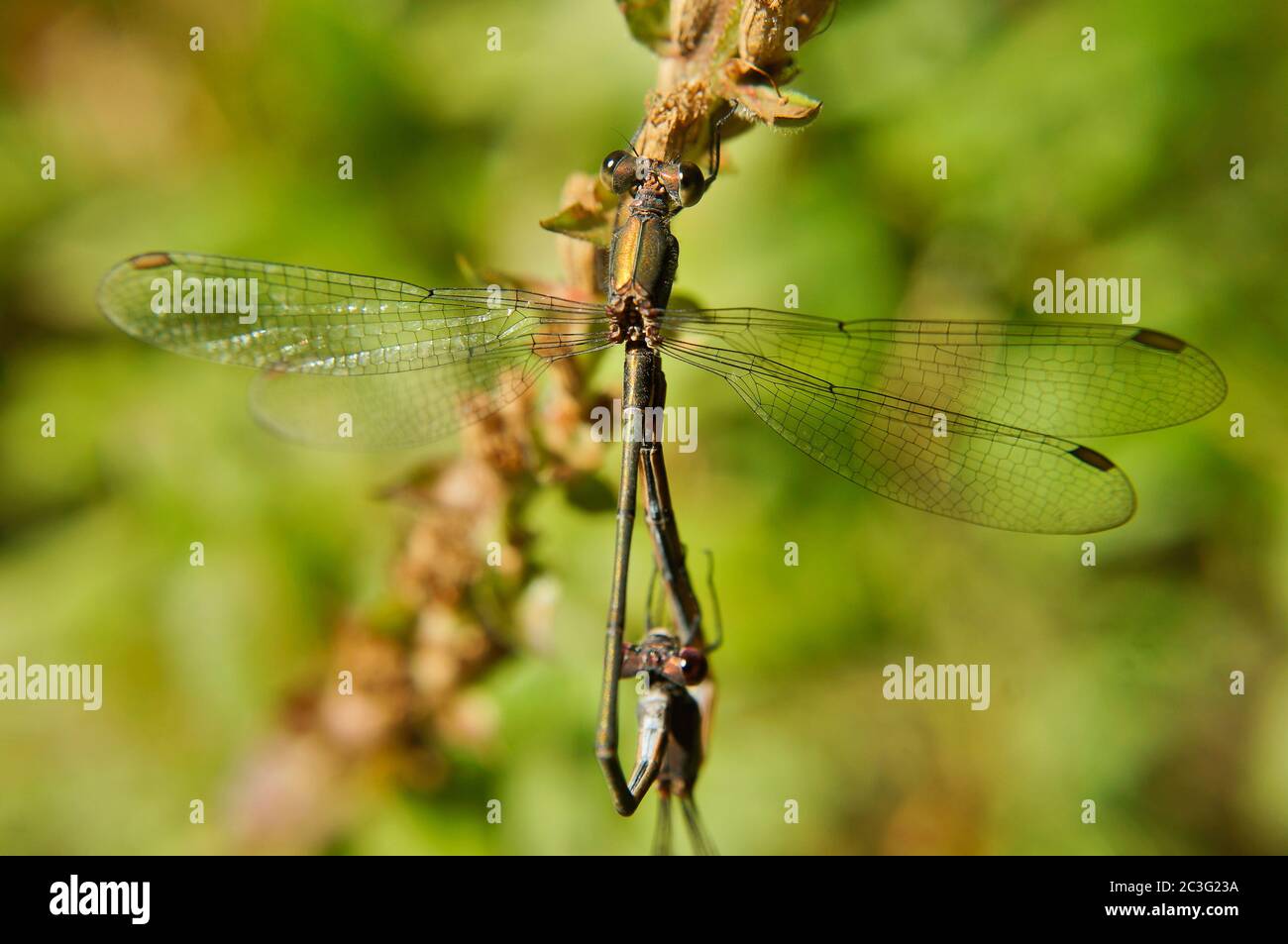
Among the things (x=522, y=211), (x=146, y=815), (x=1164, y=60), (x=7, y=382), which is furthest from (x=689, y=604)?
(x=7, y=382)

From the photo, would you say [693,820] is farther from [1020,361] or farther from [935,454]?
[1020,361]

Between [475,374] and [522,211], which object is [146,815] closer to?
[475,374]

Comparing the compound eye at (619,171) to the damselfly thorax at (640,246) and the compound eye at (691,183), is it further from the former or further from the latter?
the compound eye at (691,183)

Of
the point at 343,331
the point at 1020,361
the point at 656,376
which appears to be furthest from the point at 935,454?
the point at 343,331

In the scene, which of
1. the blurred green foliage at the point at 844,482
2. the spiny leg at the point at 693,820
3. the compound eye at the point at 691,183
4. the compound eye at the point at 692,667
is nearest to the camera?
the compound eye at the point at 691,183

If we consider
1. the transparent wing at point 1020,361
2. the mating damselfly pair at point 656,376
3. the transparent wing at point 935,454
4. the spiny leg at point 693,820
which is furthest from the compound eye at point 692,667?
the transparent wing at point 1020,361

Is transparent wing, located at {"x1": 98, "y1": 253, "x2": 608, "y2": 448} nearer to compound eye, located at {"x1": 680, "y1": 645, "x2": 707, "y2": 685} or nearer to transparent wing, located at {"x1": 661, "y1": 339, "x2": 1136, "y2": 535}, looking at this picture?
transparent wing, located at {"x1": 661, "y1": 339, "x2": 1136, "y2": 535}
